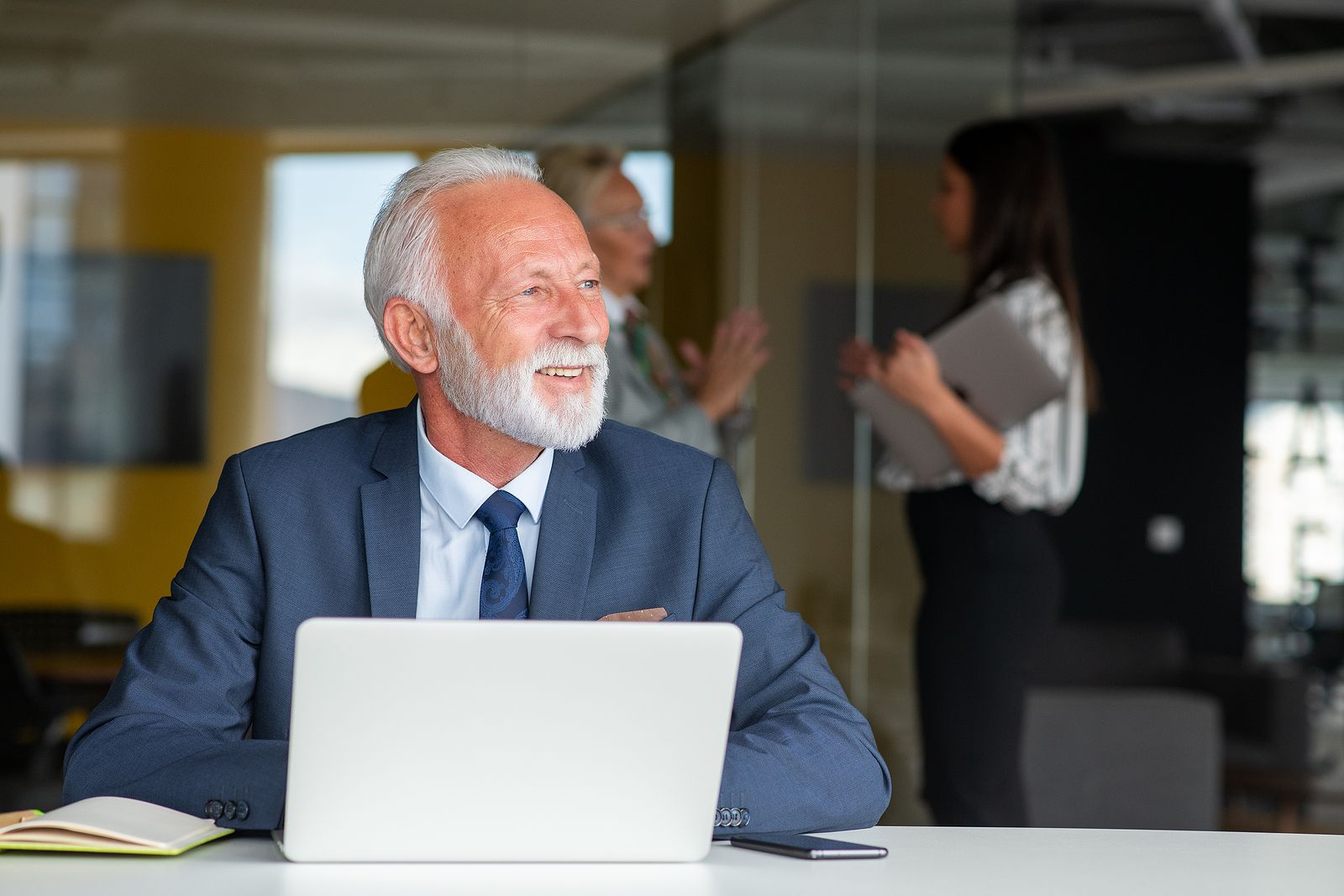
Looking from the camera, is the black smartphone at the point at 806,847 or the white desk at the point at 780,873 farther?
the black smartphone at the point at 806,847

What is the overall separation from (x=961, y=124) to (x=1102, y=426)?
406 cm

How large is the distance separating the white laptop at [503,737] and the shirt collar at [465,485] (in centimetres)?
69

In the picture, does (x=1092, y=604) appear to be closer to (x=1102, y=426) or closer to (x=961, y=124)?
(x=1102, y=426)

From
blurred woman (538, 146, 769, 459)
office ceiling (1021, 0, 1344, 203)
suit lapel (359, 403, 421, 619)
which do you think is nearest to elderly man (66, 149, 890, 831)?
suit lapel (359, 403, 421, 619)

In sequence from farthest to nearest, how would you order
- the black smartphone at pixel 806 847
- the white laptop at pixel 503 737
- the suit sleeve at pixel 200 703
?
the suit sleeve at pixel 200 703, the black smartphone at pixel 806 847, the white laptop at pixel 503 737

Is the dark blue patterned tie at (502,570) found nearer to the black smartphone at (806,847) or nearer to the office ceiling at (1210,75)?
the black smartphone at (806,847)

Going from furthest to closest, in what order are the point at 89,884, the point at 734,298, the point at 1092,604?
the point at 1092,604, the point at 734,298, the point at 89,884

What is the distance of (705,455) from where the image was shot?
2.00 m

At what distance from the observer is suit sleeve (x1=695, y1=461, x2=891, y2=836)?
1535 millimetres

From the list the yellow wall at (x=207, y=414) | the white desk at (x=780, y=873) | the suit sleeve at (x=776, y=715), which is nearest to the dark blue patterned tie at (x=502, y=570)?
the suit sleeve at (x=776, y=715)

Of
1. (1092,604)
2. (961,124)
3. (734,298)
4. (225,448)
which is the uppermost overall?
(961,124)

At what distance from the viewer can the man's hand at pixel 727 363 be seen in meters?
4.13

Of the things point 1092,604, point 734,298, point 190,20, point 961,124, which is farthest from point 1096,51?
point 190,20

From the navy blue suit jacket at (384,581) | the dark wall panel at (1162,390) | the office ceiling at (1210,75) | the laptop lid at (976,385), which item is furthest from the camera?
the dark wall panel at (1162,390)
